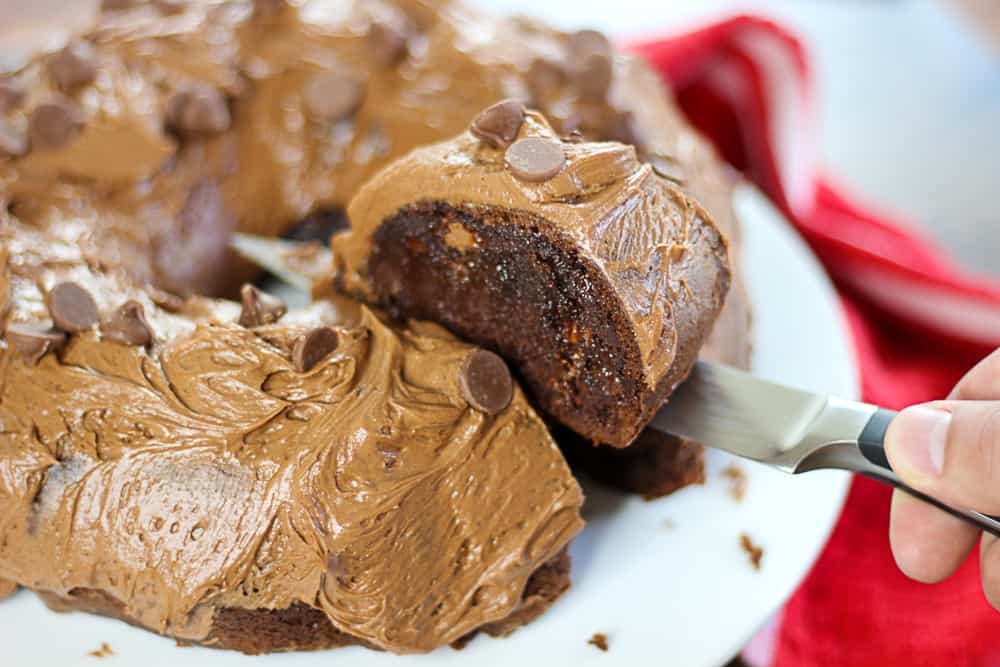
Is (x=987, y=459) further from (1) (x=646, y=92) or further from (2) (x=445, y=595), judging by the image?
(1) (x=646, y=92)

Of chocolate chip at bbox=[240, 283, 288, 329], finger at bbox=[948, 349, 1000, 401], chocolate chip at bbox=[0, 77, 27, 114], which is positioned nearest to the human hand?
finger at bbox=[948, 349, 1000, 401]

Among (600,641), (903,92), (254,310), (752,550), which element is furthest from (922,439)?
(903,92)

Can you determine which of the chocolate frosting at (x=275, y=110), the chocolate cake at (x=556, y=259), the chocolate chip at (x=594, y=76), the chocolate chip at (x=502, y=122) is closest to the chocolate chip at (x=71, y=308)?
the chocolate frosting at (x=275, y=110)

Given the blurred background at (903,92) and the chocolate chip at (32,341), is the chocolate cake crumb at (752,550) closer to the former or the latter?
the chocolate chip at (32,341)

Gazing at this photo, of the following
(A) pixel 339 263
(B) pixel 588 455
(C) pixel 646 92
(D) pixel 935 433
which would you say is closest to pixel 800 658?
(B) pixel 588 455

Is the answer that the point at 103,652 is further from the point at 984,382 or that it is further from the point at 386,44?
the point at 984,382
